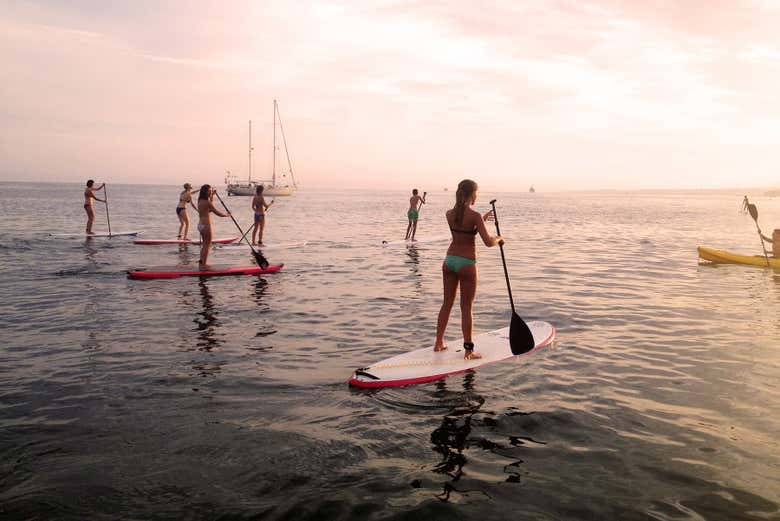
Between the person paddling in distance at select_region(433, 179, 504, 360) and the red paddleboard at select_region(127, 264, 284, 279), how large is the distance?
29.8 ft

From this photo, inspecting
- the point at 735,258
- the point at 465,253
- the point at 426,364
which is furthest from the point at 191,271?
the point at 735,258

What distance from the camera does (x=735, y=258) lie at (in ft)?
56.7

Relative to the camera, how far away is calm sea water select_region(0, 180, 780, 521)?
405cm

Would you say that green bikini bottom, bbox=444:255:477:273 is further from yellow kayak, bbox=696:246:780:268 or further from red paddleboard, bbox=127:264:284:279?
yellow kayak, bbox=696:246:780:268

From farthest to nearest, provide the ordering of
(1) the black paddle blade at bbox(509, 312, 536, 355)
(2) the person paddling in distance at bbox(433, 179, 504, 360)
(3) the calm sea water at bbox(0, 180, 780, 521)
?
(1) the black paddle blade at bbox(509, 312, 536, 355) < (2) the person paddling in distance at bbox(433, 179, 504, 360) < (3) the calm sea water at bbox(0, 180, 780, 521)

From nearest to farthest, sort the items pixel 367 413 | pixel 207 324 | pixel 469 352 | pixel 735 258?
pixel 367 413
pixel 469 352
pixel 207 324
pixel 735 258

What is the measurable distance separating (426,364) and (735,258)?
1536 centimetres

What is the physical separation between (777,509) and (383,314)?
284 inches

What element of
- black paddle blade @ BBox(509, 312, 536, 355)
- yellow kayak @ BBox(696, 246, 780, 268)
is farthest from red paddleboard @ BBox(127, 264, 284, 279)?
yellow kayak @ BBox(696, 246, 780, 268)

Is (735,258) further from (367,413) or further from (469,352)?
(367,413)

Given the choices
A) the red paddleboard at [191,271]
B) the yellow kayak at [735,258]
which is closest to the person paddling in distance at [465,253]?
the red paddleboard at [191,271]

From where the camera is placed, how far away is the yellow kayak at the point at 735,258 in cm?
1628

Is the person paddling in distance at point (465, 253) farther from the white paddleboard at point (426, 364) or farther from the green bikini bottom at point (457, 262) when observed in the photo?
the white paddleboard at point (426, 364)

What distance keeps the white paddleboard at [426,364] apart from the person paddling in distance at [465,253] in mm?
228
